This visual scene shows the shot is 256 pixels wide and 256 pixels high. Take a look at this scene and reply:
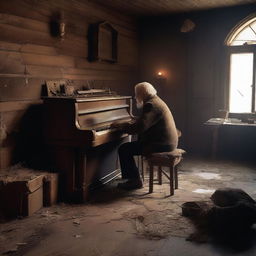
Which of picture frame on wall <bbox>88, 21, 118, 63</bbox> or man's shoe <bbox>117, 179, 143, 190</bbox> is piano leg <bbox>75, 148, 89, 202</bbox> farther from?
picture frame on wall <bbox>88, 21, 118, 63</bbox>

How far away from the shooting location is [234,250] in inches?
115

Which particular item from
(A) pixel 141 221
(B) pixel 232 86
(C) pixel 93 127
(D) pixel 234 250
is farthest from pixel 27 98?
(B) pixel 232 86

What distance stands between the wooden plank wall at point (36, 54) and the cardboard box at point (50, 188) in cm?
53

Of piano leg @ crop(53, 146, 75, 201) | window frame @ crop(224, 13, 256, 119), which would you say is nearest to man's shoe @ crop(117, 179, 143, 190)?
piano leg @ crop(53, 146, 75, 201)

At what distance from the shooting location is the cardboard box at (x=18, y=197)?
3617mm

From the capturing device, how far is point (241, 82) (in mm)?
6754

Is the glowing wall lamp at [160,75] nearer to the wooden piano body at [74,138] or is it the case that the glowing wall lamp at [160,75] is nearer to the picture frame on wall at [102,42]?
the picture frame on wall at [102,42]

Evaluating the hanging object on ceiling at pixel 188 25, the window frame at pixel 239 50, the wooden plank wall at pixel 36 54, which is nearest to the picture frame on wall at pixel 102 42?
the wooden plank wall at pixel 36 54

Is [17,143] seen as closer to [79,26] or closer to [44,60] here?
[44,60]

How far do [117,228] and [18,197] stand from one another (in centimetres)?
105

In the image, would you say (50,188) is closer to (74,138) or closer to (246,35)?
(74,138)

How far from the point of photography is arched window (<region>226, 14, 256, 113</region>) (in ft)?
21.5

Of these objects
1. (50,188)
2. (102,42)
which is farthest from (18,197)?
(102,42)

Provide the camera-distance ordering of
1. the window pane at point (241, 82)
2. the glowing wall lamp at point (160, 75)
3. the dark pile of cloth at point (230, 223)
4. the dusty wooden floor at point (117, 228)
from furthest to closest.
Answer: the glowing wall lamp at point (160, 75) → the window pane at point (241, 82) → the dark pile of cloth at point (230, 223) → the dusty wooden floor at point (117, 228)
